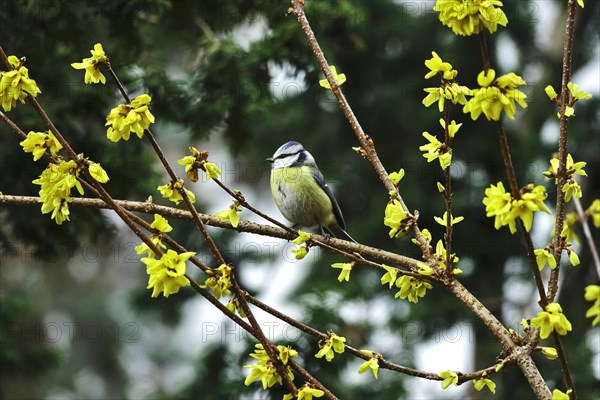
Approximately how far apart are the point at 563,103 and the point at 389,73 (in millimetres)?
4473

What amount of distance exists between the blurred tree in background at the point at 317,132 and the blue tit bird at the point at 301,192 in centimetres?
25

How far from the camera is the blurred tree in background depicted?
13.7 ft

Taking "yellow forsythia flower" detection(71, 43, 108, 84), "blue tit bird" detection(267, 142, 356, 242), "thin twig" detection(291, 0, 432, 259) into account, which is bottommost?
"yellow forsythia flower" detection(71, 43, 108, 84)

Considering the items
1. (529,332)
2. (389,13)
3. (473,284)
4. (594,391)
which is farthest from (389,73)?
(529,332)

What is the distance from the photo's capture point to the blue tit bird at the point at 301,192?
4.58m

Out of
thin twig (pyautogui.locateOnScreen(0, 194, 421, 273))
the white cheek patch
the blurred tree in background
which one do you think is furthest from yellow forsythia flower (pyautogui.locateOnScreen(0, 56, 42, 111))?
the white cheek patch

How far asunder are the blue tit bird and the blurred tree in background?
0.25 metres

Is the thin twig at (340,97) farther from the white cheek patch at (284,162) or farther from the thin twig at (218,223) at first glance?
the white cheek patch at (284,162)

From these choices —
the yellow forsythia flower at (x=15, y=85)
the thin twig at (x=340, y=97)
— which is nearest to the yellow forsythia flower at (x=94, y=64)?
the yellow forsythia flower at (x=15, y=85)

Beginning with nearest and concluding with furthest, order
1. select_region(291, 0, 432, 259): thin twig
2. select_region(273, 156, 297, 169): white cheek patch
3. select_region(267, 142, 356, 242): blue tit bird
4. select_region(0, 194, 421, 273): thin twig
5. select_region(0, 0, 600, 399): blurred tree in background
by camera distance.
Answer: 1. select_region(0, 194, 421, 273): thin twig
2. select_region(291, 0, 432, 259): thin twig
3. select_region(0, 0, 600, 399): blurred tree in background
4. select_region(267, 142, 356, 242): blue tit bird
5. select_region(273, 156, 297, 169): white cheek patch

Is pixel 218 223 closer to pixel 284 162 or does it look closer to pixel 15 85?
pixel 15 85

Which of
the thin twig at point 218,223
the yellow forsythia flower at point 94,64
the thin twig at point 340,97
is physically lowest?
the thin twig at point 218,223

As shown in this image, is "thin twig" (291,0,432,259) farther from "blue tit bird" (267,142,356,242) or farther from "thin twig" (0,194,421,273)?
"blue tit bird" (267,142,356,242)

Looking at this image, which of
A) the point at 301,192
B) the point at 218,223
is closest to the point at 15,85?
the point at 218,223
